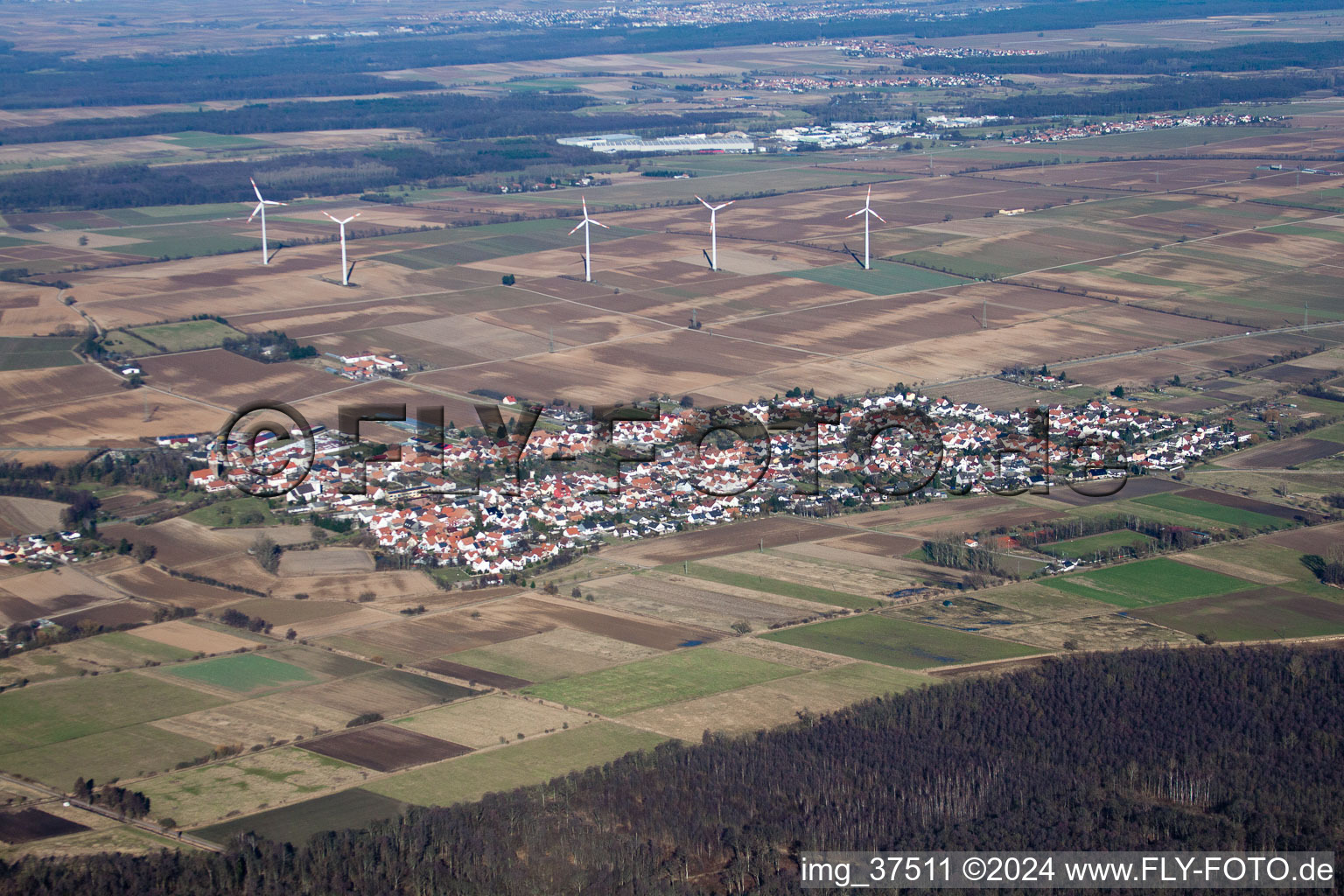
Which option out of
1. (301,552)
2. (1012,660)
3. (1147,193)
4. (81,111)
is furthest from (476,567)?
(81,111)

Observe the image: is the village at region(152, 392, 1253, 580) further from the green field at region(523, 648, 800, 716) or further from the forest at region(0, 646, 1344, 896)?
the forest at region(0, 646, 1344, 896)

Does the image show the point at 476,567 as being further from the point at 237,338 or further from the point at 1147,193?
the point at 1147,193

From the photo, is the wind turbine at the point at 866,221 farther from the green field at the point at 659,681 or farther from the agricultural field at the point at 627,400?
the green field at the point at 659,681

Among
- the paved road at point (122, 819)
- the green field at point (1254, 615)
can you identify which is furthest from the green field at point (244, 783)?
the green field at point (1254, 615)

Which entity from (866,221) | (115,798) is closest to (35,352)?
(866,221)

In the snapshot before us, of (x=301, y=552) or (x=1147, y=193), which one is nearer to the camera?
(x=301, y=552)

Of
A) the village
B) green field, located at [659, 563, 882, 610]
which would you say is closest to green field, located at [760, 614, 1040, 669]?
green field, located at [659, 563, 882, 610]
